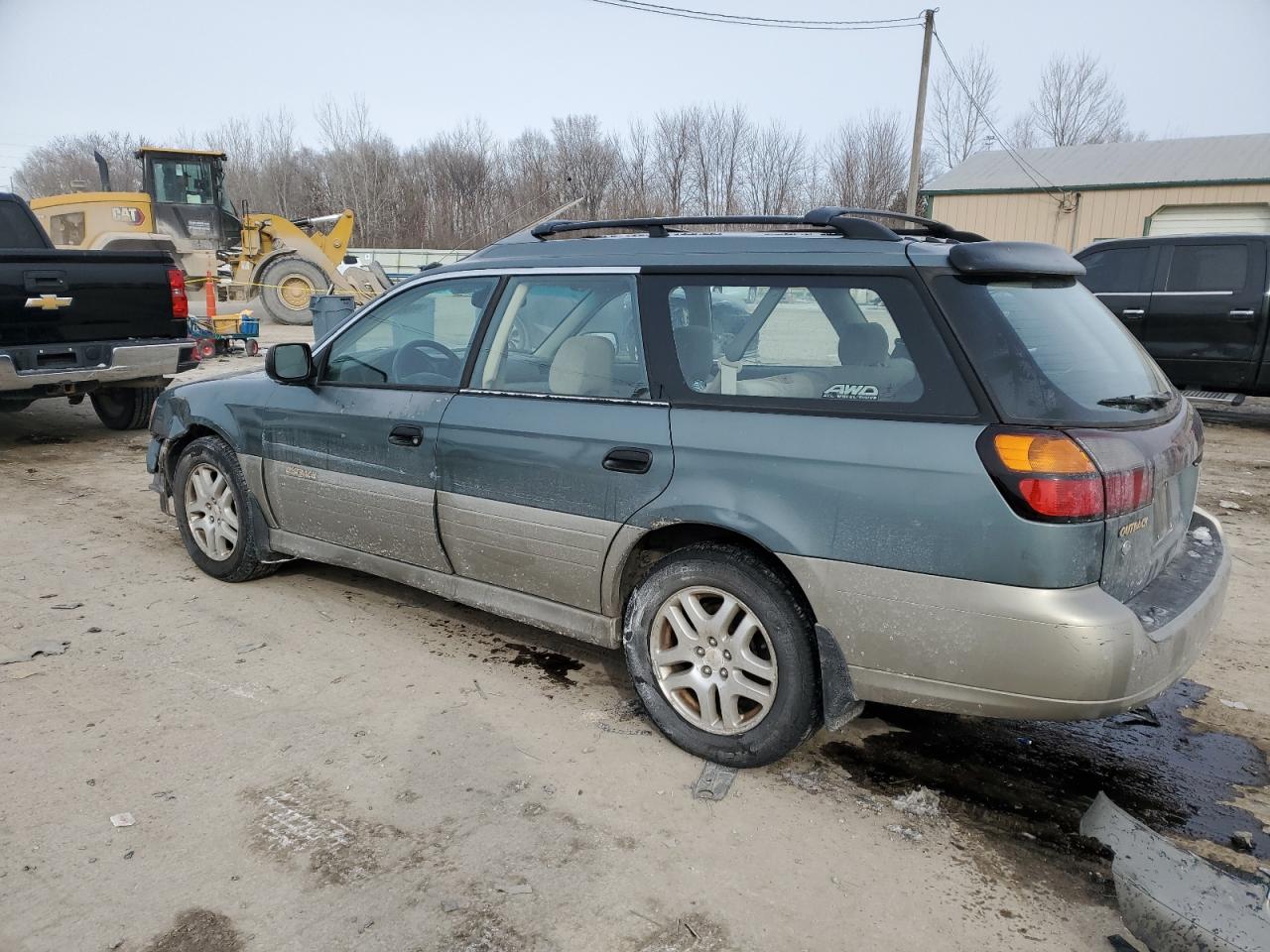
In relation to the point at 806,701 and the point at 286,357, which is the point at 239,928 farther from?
the point at 286,357

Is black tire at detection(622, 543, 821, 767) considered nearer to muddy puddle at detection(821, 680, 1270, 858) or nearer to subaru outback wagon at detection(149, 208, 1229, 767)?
subaru outback wagon at detection(149, 208, 1229, 767)

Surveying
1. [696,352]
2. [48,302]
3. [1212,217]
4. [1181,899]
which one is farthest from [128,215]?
[1212,217]

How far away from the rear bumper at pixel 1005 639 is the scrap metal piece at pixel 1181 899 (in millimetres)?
396

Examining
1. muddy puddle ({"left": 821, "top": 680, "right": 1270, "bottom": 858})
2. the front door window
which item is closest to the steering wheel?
the front door window

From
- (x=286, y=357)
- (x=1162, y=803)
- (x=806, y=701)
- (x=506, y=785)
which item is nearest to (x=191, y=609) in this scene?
(x=286, y=357)

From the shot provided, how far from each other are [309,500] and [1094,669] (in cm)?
338

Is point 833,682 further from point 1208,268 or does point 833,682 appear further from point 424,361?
point 1208,268

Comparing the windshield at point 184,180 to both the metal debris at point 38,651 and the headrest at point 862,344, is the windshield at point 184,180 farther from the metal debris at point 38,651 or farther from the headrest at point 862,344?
the headrest at point 862,344

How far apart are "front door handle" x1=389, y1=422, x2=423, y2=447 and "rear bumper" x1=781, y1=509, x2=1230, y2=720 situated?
1.74 m


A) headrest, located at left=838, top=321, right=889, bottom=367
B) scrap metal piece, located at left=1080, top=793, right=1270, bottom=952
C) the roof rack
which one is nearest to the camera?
scrap metal piece, located at left=1080, top=793, right=1270, bottom=952

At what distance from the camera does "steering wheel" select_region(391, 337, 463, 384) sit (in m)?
3.90

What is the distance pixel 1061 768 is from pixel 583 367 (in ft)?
7.38

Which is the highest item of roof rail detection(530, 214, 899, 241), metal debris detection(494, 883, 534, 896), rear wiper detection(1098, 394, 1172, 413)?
roof rail detection(530, 214, 899, 241)

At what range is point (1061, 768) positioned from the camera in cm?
324
